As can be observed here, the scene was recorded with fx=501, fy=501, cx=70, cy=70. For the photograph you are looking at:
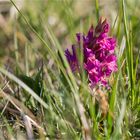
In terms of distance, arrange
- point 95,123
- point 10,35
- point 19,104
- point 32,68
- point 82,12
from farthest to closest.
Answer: point 82,12 < point 10,35 < point 32,68 < point 19,104 < point 95,123

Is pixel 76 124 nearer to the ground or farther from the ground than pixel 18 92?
nearer to the ground

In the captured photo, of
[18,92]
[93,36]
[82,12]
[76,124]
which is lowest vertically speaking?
[76,124]

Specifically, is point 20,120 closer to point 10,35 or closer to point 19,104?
point 19,104

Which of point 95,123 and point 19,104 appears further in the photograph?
point 19,104

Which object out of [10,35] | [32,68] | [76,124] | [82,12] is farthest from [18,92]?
[82,12]

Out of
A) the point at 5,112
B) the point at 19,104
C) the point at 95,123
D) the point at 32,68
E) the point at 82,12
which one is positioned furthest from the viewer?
the point at 82,12

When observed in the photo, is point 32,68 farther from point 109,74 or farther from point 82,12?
point 82,12
